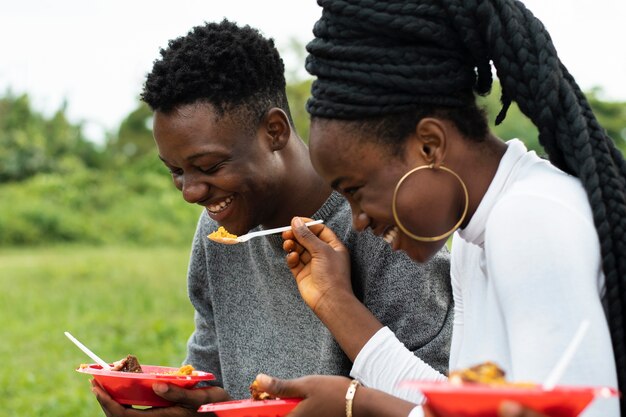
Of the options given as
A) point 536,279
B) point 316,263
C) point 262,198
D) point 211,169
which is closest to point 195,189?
point 211,169

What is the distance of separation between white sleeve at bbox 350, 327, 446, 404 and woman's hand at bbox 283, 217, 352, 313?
0.18 metres

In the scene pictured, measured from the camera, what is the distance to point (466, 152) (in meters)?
2.00

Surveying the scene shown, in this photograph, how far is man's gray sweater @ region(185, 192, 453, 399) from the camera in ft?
8.75

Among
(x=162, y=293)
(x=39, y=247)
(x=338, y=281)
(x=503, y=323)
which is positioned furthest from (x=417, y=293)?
(x=39, y=247)

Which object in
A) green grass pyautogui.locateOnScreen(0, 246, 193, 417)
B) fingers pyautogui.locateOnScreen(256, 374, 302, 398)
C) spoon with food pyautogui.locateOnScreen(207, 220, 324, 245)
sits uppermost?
spoon with food pyautogui.locateOnScreen(207, 220, 324, 245)

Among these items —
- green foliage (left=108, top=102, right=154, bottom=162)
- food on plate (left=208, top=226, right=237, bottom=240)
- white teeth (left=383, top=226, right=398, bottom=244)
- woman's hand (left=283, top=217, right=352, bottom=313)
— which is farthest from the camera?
green foliage (left=108, top=102, right=154, bottom=162)

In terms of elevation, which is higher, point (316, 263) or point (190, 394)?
point (316, 263)

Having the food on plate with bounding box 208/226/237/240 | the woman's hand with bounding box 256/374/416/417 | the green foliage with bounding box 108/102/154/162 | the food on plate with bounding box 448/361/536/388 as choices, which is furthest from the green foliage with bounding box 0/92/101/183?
the food on plate with bounding box 448/361/536/388

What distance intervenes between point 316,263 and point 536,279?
907 millimetres

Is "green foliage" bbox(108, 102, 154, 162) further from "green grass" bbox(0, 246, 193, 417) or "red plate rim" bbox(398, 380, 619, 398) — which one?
"red plate rim" bbox(398, 380, 619, 398)

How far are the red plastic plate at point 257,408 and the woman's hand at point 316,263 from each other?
0.32 meters

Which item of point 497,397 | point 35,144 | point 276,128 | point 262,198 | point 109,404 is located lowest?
point 109,404

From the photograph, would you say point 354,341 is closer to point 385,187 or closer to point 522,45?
point 385,187

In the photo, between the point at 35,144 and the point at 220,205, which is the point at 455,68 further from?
the point at 35,144
